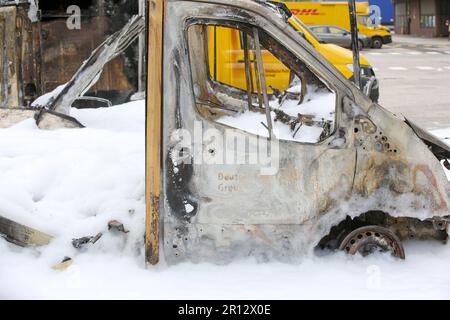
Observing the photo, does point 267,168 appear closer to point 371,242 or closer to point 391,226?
point 371,242

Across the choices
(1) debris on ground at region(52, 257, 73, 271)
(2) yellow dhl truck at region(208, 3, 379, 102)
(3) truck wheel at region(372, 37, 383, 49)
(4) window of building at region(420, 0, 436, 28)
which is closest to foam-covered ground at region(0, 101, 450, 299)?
(1) debris on ground at region(52, 257, 73, 271)

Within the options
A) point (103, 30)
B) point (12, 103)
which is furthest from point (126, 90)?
point (12, 103)

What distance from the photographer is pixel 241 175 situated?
3.96m

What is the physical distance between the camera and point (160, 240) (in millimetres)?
4016

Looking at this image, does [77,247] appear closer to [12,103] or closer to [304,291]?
[304,291]

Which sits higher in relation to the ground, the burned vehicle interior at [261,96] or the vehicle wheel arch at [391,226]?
the burned vehicle interior at [261,96]

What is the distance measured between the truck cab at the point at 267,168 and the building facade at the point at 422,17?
125 ft

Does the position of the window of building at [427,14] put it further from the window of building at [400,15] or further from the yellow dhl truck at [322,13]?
the yellow dhl truck at [322,13]

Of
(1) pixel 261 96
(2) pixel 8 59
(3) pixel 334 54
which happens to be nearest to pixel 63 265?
(1) pixel 261 96

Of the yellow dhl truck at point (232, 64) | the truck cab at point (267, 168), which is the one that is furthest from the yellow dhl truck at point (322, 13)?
the truck cab at point (267, 168)

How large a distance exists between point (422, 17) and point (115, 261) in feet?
138

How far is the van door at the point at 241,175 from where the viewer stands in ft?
12.8

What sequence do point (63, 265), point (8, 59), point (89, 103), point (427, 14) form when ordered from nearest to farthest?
point (63, 265)
point (89, 103)
point (8, 59)
point (427, 14)

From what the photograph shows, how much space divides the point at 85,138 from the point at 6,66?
3.78 metres
